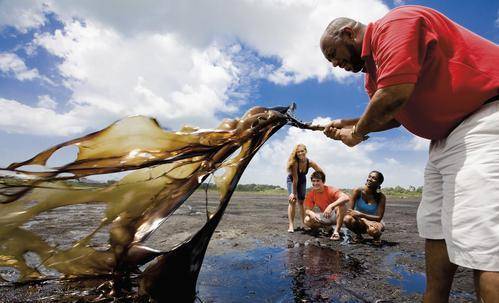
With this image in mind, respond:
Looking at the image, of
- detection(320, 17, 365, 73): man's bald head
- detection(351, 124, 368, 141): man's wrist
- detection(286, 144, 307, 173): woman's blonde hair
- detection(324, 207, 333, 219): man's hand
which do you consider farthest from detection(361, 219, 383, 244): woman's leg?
detection(320, 17, 365, 73): man's bald head

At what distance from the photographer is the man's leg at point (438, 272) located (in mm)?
2027

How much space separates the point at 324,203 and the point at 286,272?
298cm

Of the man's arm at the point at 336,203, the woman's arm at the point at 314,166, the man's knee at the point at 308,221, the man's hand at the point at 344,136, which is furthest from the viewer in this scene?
the woman's arm at the point at 314,166

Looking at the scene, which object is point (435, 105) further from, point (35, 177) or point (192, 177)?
point (35, 177)

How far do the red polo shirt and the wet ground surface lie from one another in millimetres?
2076

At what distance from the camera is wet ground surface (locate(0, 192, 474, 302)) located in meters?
2.84

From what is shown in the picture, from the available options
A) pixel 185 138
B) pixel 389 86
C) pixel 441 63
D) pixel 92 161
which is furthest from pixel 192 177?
pixel 441 63

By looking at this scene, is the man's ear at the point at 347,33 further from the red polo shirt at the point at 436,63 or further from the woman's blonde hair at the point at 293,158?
the woman's blonde hair at the point at 293,158

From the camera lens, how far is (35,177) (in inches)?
94.3

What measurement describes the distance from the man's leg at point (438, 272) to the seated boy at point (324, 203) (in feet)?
14.1

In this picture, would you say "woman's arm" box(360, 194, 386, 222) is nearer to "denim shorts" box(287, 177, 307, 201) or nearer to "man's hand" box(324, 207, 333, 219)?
"man's hand" box(324, 207, 333, 219)

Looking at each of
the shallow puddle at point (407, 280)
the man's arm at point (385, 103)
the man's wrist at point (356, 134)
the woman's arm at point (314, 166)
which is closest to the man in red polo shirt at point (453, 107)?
the man's arm at point (385, 103)

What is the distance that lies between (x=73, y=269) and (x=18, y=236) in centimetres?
48

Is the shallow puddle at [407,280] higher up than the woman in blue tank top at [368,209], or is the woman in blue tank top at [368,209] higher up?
the woman in blue tank top at [368,209]
